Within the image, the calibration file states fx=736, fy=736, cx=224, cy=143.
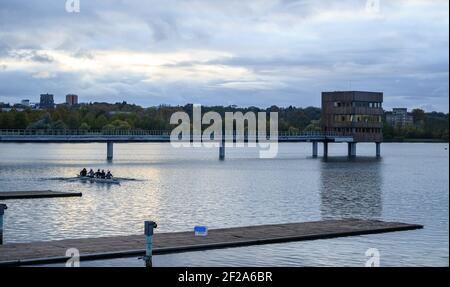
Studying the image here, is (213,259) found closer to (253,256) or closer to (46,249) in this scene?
(253,256)

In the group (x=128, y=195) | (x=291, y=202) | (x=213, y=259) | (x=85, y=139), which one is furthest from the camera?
(x=85, y=139)

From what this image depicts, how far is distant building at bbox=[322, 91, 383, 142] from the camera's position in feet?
560

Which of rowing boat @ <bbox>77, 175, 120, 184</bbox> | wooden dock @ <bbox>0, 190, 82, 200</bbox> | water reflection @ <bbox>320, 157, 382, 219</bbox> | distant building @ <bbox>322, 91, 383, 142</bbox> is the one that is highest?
distant building @ <bbox>322, 91, 383, 142</bbox>

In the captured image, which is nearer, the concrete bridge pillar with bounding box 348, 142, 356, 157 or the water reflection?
the water reflection

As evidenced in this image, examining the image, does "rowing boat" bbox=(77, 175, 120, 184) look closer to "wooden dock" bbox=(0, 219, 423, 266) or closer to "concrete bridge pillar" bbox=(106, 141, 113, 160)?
"wooden dock" bbox=(0, 219, 423, 266)

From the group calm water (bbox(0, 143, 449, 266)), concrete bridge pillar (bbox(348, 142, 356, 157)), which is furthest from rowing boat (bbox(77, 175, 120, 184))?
concrete bridge pillar (bbox(348, 142, 356, 157))

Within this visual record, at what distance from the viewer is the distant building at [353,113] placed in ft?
560

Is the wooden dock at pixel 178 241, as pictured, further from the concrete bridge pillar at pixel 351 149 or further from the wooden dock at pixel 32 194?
the concrete bridge pillar at pixel 351 149

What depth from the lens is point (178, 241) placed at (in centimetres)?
3072

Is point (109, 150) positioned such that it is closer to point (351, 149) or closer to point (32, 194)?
point (351, 149)

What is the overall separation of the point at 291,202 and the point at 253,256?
32.4 meters

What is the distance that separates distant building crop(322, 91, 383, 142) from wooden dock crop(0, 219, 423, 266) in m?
134
